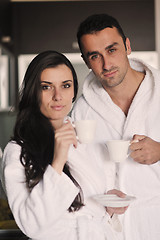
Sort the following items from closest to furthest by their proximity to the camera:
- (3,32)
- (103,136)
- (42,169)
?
(42,169), (103,136), (3,32)

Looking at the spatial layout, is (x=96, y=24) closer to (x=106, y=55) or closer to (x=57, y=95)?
(x=106, y=55)

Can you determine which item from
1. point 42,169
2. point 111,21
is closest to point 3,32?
point 111,21

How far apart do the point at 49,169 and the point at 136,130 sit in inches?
27.6

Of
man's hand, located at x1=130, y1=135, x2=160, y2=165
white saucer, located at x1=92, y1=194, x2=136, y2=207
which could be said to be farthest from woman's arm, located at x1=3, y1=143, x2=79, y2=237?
man's hand, located at x1=130, y1=135, x2=160, y2=165

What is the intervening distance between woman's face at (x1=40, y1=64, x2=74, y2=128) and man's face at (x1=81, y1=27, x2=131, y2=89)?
1.09ft

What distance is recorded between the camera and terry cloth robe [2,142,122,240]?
1315 millimetres

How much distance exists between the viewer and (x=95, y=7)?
383 centimetres

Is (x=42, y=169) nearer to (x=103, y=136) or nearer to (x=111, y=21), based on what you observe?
(x=103, y=136)

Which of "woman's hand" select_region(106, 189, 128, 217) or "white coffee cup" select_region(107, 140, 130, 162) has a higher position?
"white coffee cup" select_region(107, 140, 130, 162)

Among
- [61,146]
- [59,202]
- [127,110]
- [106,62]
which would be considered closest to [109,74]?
[106,62]

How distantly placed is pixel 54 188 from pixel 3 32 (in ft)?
9.13

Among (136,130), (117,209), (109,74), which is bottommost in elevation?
(117,209)

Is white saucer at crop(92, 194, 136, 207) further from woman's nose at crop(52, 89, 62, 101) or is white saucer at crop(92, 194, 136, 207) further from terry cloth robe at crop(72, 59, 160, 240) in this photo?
woman's nose at crop(52, 89, 62, 101)

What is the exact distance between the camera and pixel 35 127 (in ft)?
5.27
